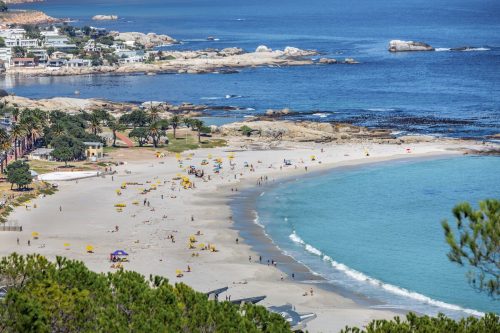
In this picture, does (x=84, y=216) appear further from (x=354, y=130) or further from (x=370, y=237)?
(x=354, y=130)

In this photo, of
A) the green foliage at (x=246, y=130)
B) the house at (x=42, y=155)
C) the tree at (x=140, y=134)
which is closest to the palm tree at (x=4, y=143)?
the house at (x=42, y=155)

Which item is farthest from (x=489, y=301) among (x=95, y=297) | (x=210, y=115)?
(x=210, y=115)

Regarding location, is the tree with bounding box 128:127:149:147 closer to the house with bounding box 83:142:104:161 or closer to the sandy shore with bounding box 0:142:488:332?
the sandy shore with bounding box 0:142:488:332

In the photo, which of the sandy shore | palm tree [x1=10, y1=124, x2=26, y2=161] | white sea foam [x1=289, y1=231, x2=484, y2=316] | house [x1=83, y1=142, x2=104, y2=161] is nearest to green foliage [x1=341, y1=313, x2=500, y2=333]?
the sandy shore

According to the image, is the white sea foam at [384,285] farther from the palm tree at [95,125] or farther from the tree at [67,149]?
the palm tree at [95,125]

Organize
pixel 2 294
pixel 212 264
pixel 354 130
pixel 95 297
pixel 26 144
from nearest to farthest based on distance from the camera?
pixel 95 297, pixel 2 294, pixel 212 264, pixel 26 144, pixel 354 130

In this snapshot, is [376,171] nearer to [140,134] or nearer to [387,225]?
[387,225]

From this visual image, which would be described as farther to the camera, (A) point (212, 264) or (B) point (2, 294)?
(A) point (212, 264)
